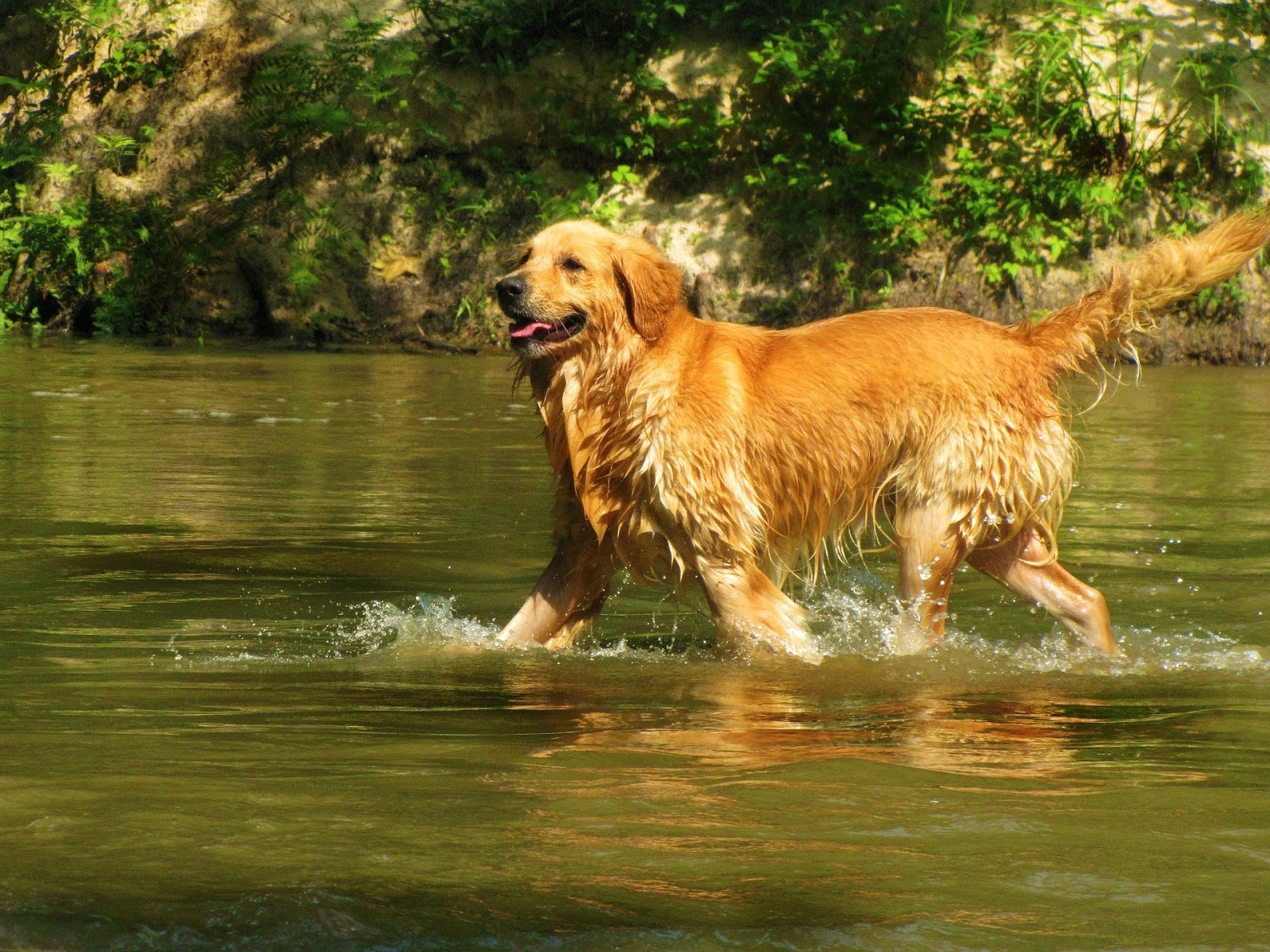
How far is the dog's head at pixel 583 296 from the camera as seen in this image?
16.1 feet

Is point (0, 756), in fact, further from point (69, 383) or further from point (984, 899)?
point (69, 383)

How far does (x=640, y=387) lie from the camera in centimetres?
492

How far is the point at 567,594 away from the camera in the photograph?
510cm

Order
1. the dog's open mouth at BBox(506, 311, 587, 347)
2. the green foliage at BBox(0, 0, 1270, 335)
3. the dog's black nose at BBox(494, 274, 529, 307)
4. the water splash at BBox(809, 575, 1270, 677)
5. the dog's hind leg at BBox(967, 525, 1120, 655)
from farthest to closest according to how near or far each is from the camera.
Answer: the green foliage at BBox(0, 0, 1270, 335)
the dog's hind leg at BBox(967, 525, 1120, 655)
the dog's open mouth at BBox(506, 311, 587, 347)
the dog's black nose at BBox(494, 274, 529, 307)
the water splash at BBox(809, 575, 1270, 677)

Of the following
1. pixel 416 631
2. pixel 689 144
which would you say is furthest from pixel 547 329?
pixel 689 144

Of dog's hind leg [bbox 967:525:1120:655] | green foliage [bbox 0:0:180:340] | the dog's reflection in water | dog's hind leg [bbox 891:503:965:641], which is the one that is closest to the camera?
the dog's reflection in water

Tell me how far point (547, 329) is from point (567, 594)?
89 centimetres

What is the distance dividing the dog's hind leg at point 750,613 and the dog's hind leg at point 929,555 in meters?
0.44

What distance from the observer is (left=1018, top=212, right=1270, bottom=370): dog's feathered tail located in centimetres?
524

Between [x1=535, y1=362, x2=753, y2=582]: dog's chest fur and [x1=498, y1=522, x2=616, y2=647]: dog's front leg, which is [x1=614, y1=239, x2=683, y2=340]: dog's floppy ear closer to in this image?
[x1=535, y1=362, x2=753, y2=582]: dog's chest fur

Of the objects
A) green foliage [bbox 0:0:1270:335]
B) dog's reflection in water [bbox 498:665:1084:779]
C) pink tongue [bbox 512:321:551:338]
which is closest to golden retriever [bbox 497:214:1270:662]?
pink tongue [bbox 512:321:551:338]

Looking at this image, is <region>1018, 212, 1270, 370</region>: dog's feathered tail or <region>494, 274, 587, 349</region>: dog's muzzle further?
<region>1018, 212, 1270, 370</region>: dog's feathered tail

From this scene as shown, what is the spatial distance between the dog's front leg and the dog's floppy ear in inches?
29.0

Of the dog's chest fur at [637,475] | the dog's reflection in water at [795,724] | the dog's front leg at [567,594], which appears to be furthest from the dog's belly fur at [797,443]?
the dog's reflection in water at [795,724]
